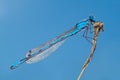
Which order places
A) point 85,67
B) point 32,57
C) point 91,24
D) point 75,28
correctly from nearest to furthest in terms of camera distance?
point 85,67 → point 91,24 → point 75,28 → point 32,57

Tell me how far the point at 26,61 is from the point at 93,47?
16.7 metres

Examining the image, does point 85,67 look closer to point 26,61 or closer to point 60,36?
point 60,36

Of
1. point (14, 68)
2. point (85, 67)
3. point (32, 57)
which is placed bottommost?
point (85, 67)

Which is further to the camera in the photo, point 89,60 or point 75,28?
point 75,28

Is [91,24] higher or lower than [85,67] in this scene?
higher

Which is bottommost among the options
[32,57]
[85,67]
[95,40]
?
[85,67]

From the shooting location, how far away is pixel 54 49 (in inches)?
1721

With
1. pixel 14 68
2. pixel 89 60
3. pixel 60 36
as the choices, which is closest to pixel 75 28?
pixel 60 36

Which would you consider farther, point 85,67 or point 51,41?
point 51,41

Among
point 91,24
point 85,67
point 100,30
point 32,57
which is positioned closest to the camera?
point 85,67

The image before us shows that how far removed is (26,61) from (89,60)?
16.3 m

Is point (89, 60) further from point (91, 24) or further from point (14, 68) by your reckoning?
point (14, 68)

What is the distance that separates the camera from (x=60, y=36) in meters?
47.1

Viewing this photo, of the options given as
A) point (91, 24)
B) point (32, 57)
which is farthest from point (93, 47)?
point (32, 57)
